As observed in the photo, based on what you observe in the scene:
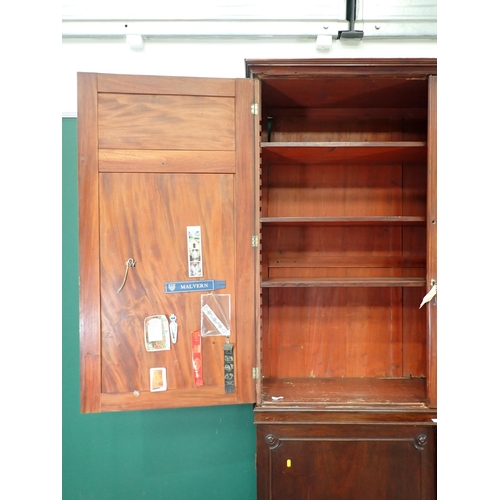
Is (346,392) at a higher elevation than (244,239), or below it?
below

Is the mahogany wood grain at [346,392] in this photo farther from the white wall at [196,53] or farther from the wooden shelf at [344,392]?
the white wall at [196,53]

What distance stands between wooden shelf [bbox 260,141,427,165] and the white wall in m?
0.58

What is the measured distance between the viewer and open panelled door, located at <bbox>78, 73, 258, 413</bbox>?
1.40m

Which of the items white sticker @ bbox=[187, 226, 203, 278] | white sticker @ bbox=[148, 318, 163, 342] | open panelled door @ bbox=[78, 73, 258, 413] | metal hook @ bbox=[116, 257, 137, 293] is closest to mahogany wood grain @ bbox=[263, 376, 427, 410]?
open panelled door @ bbox=[78, 73, 258, 413]

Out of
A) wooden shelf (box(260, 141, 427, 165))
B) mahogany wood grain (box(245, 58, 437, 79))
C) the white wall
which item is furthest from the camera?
the white wall

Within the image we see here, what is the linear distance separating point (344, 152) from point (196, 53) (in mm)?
1000

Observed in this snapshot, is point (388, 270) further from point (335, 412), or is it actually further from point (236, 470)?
point (236, 470)

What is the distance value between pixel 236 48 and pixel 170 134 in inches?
33.6

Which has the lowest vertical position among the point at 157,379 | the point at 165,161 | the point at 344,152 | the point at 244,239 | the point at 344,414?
the point at 344,414

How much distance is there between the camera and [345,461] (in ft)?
4.97

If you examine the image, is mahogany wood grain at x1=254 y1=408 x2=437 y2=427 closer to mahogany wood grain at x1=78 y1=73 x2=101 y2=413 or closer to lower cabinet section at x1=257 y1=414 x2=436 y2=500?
lower cabinet section at x1=257 y1=414 x2=436 y2=500

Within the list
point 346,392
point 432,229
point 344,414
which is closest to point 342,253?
point 432,229

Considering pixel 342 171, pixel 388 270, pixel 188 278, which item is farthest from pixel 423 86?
pixel 188 278

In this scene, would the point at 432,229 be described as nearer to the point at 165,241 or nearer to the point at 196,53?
the point at 165,241
